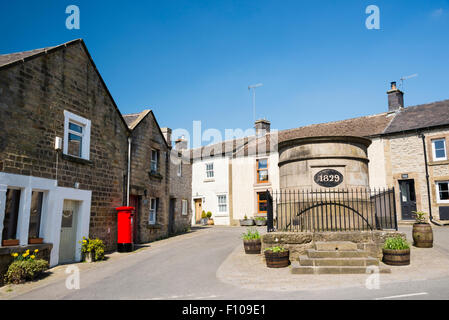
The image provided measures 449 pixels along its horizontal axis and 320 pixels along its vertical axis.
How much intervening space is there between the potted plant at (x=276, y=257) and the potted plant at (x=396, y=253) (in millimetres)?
2782

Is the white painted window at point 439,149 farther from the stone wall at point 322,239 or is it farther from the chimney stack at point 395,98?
the stone wall at point 322,239

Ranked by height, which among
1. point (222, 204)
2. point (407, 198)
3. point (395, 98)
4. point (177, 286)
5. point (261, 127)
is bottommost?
point (177, 286)

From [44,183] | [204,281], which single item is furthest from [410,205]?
[44,183]

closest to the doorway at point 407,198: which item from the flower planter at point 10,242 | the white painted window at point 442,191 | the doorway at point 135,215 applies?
the white painted window at point 442,191

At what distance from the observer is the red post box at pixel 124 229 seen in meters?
13.8

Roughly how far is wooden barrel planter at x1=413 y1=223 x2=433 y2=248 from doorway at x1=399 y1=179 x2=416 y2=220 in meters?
11.0

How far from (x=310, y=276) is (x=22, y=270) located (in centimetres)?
743

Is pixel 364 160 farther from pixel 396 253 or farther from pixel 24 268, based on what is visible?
pixel 24 268

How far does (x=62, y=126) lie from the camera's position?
11.9m

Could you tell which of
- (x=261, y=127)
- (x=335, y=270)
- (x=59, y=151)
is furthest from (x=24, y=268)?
(x=261, y=127)

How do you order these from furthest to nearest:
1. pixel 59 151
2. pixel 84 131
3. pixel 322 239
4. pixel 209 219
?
pixel 209 219
pixel 84 131
pixel 59 151
pixel 322 239

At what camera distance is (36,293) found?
27.2ft

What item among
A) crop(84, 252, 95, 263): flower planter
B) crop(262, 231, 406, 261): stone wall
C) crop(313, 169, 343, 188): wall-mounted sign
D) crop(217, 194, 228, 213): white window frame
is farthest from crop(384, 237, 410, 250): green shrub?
crop(217, 194, 228, 213): white window frame

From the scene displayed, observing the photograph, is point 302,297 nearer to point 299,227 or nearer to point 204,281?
Result: point 204,281
